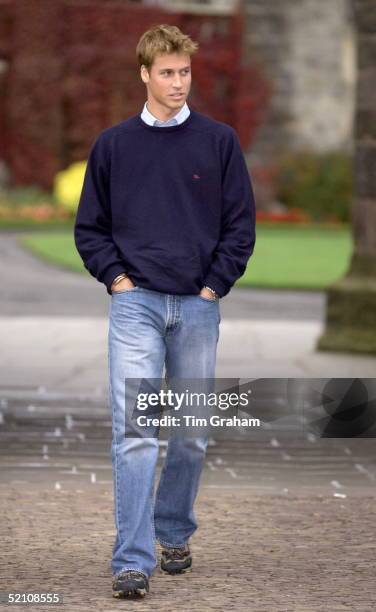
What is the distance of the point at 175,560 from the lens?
593cm

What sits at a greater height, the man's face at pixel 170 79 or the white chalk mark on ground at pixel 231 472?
the man's face at pixel 170 79

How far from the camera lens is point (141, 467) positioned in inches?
220

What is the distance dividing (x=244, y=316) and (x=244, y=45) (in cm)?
2390

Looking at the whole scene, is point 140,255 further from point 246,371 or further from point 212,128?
point 246,371

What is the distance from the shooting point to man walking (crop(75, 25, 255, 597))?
5.59 metres

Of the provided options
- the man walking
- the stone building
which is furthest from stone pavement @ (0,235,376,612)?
the stone building

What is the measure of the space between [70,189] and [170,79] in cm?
2972

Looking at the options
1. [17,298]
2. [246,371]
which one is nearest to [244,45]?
[17,298]

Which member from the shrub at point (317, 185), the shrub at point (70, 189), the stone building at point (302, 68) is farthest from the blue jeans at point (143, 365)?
the stone building at point (302, 68)

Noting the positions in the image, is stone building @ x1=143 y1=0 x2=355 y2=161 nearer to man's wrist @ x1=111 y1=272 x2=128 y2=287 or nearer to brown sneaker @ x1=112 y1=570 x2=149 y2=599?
man's wrist @ x1=111 y1=272 x2=128 y2=287

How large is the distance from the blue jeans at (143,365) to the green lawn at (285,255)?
15267mm

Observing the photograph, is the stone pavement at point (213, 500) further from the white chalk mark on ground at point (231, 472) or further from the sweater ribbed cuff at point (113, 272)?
the sweater ribbed cuff at point (113, 272)

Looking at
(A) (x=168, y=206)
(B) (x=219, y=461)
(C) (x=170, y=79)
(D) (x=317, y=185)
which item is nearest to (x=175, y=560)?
(A) (x=168, y=206)

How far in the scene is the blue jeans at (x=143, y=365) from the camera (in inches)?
220
